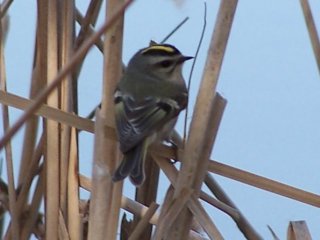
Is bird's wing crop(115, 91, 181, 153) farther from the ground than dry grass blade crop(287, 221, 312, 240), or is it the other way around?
bird's wing crop(115, 91, 181, 153)

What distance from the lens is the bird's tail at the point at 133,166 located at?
135cm

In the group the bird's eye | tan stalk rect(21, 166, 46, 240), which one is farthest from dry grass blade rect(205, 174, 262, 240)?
the bird's eye

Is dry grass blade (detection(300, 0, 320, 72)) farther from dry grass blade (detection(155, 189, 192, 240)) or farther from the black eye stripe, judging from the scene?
the black eye stripe

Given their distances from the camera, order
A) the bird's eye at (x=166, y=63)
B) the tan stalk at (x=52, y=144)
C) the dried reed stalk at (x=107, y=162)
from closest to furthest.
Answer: the dried reed stalk at (x=107, y=162) → the tan stalk at (x=52, y=144) → the bird's eye at (x=166, y=63)

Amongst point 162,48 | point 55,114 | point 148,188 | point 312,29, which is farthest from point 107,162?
point 162,48

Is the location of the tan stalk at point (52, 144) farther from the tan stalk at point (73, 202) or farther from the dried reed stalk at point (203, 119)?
the dried reed stalk at point (203, 119)

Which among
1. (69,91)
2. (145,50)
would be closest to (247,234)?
(69,91)

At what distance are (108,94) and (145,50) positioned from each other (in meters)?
0.60

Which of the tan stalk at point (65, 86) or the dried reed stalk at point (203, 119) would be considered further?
the tan stalk at point (65, 86)

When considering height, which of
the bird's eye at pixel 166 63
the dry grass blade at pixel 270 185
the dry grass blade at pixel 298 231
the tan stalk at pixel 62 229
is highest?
the bird's eye at pixel 166 63

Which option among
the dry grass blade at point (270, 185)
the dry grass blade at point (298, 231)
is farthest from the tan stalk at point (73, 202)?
the dry grass blade at point (298, 231)

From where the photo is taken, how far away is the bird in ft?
5.02

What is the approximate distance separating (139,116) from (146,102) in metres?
0.11

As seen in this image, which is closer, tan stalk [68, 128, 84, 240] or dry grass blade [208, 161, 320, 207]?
dry grass blade [208, 161, 320, 207]
